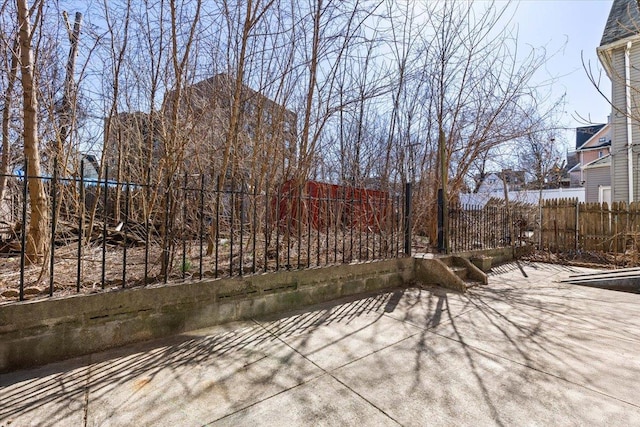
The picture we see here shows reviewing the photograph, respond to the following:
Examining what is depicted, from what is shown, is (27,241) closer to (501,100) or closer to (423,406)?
(423,406)

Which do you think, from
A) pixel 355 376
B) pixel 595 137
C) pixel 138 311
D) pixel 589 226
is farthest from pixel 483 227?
pixel 595 137

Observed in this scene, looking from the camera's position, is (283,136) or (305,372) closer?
(305,372)

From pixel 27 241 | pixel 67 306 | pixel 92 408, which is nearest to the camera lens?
pixel 92 408

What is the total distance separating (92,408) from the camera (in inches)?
75.4

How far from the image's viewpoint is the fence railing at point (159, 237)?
2.91 m

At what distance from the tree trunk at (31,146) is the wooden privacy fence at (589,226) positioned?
1117cm

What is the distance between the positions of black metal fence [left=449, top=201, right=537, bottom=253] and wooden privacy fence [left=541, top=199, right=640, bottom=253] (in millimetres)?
666

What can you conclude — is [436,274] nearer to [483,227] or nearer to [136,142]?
[483,227]

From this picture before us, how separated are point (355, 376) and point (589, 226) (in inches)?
386

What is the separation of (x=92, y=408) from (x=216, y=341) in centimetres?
112

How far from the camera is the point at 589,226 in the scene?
341 inches

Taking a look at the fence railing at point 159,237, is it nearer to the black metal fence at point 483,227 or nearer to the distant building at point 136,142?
the distant building at point 136,142

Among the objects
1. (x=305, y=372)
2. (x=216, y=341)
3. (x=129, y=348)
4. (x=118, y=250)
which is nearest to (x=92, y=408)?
(x=129, y=348)

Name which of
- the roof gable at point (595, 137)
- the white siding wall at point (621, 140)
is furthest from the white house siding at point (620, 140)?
the roof gable at point (595, 137)
